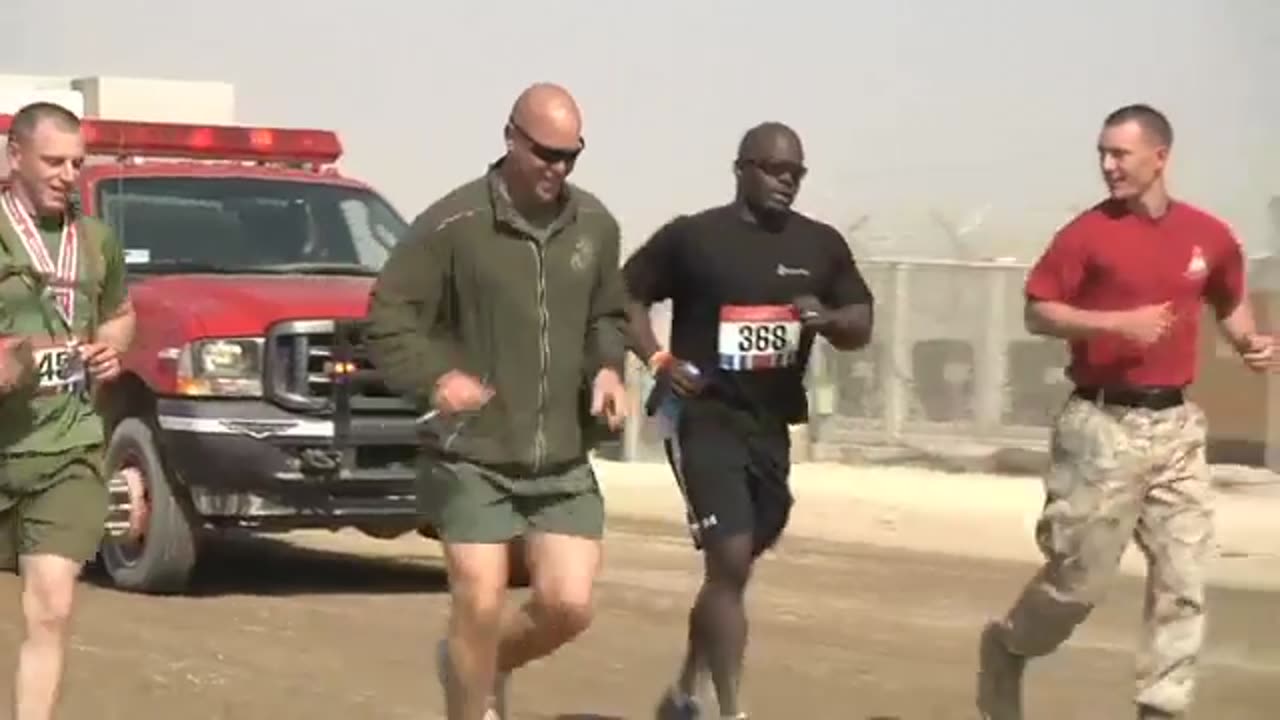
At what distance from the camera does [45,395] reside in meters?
7.30

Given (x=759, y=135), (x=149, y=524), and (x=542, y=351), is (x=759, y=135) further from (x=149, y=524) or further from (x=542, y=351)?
(x=149, y=524)

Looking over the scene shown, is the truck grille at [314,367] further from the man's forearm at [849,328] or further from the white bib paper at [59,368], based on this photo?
the white bib paper at [59,368]

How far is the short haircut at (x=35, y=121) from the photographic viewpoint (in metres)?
7.22

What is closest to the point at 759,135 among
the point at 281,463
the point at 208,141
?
the point at 281,463

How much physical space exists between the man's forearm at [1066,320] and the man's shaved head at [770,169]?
925mm

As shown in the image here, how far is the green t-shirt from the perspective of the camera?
286 inches

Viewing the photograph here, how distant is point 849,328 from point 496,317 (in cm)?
165

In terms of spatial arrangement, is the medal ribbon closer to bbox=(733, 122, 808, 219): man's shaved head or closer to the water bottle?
the water bottle

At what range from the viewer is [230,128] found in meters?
14.7

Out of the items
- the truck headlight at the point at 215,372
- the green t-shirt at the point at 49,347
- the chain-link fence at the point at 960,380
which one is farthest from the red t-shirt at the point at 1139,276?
the chain-link fence at the point at 960,380

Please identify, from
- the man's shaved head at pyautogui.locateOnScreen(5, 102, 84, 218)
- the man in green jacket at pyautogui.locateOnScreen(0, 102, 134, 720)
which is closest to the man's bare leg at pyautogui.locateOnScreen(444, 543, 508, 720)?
the man in green jacket at pyautogui.locateOnScreen(0, 102, 134, 720)

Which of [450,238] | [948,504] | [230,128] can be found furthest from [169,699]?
[948,504]

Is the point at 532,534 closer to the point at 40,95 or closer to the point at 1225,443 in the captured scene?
the point at 40,95

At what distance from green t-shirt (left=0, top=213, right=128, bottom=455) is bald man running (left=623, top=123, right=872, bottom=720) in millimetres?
1822
